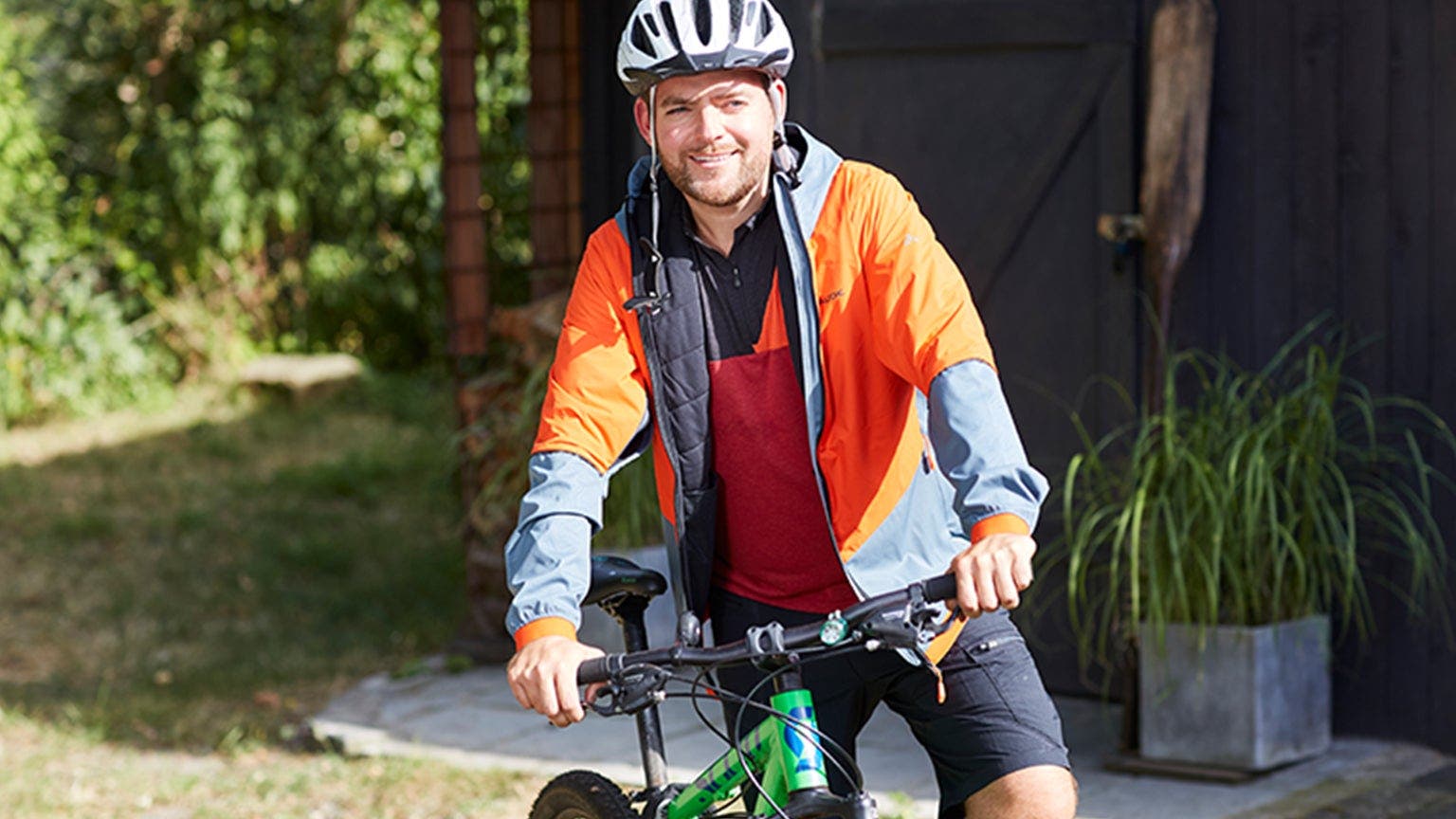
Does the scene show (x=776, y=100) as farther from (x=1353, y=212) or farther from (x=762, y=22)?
(x=1353, y=212)

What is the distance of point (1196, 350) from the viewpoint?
231 inches

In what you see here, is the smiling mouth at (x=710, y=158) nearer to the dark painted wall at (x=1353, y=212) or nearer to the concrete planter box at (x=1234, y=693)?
the concrete planter box at (x=1234, y=693)

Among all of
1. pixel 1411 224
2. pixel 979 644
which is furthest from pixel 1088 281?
pixel 979 644

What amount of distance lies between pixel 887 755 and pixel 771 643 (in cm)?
340

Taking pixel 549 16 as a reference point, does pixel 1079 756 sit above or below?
below

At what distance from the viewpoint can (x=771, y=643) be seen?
2623 millimetres

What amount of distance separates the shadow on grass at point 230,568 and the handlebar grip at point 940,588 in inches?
183

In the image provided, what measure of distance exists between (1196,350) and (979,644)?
117 inches

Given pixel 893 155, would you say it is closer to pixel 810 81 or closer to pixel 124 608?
pixel 810 81

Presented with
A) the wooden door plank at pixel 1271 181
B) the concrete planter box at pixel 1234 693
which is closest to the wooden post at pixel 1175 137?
the wooden door plank at pixel 1271 181

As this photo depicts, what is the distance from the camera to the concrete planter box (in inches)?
212

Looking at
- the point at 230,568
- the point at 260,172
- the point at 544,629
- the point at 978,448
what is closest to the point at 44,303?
the point at 260,172

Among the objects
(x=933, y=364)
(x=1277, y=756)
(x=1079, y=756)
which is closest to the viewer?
(x=933, y=364)

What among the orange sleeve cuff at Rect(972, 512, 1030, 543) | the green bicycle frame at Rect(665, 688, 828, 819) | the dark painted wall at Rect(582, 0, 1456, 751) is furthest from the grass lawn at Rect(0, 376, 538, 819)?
the orange sleeve cuff at Rect(972, 512, 1030, 543)
